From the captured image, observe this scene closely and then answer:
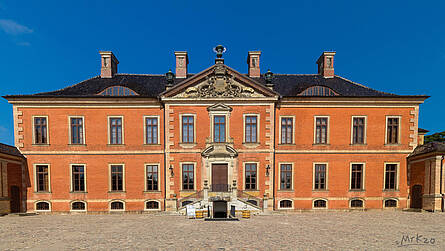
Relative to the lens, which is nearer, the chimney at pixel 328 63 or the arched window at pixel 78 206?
the arched window at pixel 78 206

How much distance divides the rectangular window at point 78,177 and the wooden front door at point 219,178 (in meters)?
12.9

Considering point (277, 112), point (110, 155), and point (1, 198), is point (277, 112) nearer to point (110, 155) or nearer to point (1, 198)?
point (110, 155)

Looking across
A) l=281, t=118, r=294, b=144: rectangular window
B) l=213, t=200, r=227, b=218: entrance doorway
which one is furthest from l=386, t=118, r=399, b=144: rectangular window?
l=213, t=200, r=227, b=218: entrance doorway

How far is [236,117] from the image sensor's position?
65.8 feet

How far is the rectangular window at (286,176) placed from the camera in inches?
797

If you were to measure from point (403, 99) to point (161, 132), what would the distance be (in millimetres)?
24487

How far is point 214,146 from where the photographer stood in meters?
19.8

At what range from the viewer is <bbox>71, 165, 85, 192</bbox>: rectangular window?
65.0 ft

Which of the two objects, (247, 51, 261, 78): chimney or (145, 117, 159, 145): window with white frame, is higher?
(247, 51, 261, 78): chimney

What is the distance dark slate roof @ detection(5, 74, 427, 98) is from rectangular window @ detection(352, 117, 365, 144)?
2.53 metres

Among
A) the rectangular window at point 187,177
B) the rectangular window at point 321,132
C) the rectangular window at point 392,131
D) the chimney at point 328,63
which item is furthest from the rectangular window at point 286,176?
the chimney at point 328,63

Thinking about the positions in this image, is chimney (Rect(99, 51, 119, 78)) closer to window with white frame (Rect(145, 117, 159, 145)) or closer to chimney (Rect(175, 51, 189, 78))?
chimney (Rect(175, 51, 189, 78))

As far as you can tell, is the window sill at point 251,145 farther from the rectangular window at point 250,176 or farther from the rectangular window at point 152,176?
the rectangular window at point 152,176

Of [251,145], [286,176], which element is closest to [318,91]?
[251,145]
